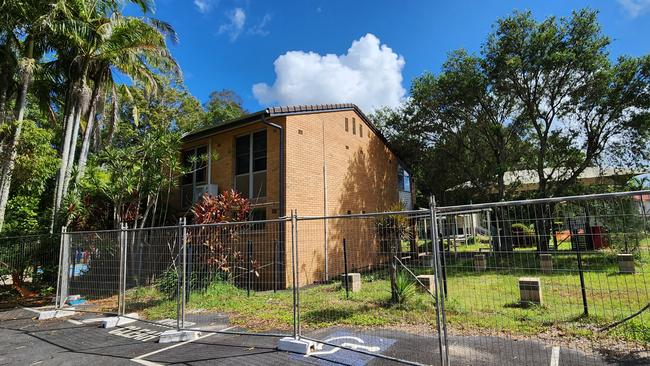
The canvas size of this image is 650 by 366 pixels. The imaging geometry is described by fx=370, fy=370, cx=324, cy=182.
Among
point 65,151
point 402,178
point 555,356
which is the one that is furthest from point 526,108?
point 65,151

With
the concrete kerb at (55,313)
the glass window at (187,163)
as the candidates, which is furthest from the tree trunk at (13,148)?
the glass window at (187,163)

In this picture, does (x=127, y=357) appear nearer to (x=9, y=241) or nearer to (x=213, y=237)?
(x=213, y=237)

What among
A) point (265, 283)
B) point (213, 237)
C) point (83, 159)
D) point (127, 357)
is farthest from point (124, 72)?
point (127, 357)

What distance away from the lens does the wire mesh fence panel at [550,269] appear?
4.17m

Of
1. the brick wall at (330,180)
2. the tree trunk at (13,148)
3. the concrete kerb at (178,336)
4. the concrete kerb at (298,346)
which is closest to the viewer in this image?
the concrete kerb at (298,346)

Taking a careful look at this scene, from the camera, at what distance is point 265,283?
10266mm

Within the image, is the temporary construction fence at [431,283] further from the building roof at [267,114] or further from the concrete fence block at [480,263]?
the building roof at [267,114]

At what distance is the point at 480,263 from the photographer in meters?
4.95

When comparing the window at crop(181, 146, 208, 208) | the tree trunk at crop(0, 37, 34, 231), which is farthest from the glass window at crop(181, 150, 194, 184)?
the tree trunk at crop(0, 37, 34, 231)

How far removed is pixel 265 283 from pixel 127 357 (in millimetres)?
4897

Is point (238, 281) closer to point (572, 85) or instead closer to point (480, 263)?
point (480, 263)

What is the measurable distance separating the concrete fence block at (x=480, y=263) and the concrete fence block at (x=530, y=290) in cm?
324

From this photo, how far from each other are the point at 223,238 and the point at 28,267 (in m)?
6.41

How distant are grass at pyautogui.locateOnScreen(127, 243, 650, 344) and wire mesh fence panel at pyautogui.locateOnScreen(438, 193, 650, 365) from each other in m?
0.03
